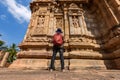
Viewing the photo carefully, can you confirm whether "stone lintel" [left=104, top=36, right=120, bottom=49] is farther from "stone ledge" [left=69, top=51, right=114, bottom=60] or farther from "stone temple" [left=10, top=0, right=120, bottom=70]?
"stone ledge" [left=69, top=51, right=114, bottom=60]

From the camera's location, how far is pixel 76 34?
25.6ft

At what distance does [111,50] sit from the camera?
23.7 ft

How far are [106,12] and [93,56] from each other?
2.95 m

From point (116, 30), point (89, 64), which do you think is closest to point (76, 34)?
point (89, 64)

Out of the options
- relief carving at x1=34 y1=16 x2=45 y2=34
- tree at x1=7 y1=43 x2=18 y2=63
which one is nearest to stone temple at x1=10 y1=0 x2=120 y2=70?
relief carving at x1=34 y1=16 x2=45 y2=34

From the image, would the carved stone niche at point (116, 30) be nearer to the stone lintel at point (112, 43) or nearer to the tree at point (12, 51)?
the stone lintel at point (112, 43)

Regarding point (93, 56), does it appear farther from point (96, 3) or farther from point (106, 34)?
point (96, 3)

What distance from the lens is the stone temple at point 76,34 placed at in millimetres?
6766

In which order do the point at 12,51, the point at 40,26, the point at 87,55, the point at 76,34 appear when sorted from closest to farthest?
the point at 87,55 < the point at 76,34 < the point at 40,26 < the point at 12,51

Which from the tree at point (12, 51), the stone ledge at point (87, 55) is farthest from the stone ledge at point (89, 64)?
the tree at point (12, 51)

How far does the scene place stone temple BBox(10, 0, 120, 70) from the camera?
6.77 metres

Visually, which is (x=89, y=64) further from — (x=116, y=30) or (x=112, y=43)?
(x=116, y=30)

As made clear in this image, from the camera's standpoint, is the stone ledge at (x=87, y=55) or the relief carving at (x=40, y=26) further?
the relief carving at (x=40, y=26)

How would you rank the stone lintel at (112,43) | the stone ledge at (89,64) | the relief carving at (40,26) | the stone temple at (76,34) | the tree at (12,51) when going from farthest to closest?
1. the tree at (12,51)
2. the relief carving at (40,26)
3. the stone temple at (76,34)
4. the stone lintel at (112,43)
5. the stone ledge at (89,64)
